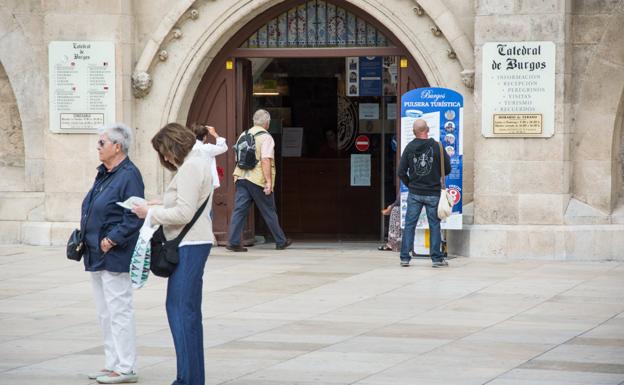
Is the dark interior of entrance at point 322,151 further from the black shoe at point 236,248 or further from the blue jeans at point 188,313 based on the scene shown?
the blue jeans at point 188,313

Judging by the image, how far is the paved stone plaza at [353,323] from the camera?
808 centimetres

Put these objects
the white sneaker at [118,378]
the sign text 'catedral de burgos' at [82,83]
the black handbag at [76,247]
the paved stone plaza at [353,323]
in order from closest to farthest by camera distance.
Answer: the white sneaker at [118,378] < the black handbag at [76,247] < the paved stone plaza at [353,323] < the sign text 'catedral de burgos' at [82,83]

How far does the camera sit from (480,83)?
48.5ft

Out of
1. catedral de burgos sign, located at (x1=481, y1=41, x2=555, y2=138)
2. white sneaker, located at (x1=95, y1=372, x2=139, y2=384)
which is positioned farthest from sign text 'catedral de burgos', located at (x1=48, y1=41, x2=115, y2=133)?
white sneaker, located at (x1=95, y1=372, x2=139, y2=384)

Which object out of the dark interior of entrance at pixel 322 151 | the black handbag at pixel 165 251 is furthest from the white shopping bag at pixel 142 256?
the dark interior of entrance at pixel 322 151

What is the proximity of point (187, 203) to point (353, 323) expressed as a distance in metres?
3.19

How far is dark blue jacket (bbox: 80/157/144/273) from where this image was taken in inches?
307

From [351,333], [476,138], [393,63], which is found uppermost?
[393,63]

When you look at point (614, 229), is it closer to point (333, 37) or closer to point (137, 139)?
point (333, 37)

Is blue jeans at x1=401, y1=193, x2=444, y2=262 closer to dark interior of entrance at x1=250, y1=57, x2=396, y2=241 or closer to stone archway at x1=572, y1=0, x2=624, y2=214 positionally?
stone archway at x1=572, y1=0, x2=624, y2=214

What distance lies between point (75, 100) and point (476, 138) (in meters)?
5.00

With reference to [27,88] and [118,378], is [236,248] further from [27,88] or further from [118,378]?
[118,378]

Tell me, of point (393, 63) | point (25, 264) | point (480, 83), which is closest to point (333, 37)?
point (393, 63)

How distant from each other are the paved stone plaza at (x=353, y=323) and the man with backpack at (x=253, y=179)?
2.38ft
